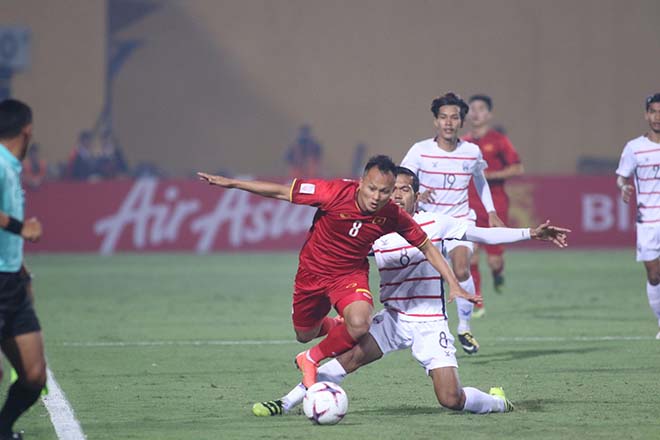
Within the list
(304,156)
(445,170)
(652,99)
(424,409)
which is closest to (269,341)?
(445,170)

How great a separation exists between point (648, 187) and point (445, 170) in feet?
6.55

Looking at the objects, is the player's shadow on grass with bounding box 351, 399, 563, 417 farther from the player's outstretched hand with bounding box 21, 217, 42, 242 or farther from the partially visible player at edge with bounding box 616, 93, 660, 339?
the partially visible player at edge with bounding box 616, 93, 660, 339

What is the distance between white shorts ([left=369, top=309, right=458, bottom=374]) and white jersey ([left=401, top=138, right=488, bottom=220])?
3.40 m

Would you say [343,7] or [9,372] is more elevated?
[343,7]

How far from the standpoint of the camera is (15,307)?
631 cm

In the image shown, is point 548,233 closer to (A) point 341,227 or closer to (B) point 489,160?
(A) point 341,227

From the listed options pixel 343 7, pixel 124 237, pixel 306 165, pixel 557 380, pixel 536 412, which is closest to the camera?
pixel 536 412

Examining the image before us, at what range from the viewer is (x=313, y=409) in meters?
7.25

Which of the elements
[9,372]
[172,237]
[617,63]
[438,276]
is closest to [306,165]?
[172,237]

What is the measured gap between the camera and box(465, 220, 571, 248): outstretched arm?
775 centimetres

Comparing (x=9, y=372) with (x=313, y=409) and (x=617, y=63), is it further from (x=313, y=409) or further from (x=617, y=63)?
(x=617, y=63)

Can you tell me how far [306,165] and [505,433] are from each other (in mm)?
22686

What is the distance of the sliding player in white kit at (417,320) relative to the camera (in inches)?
300

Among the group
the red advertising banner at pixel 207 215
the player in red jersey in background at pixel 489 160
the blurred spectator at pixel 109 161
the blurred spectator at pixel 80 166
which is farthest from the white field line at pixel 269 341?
the blurred spectator at pixel 109 161
